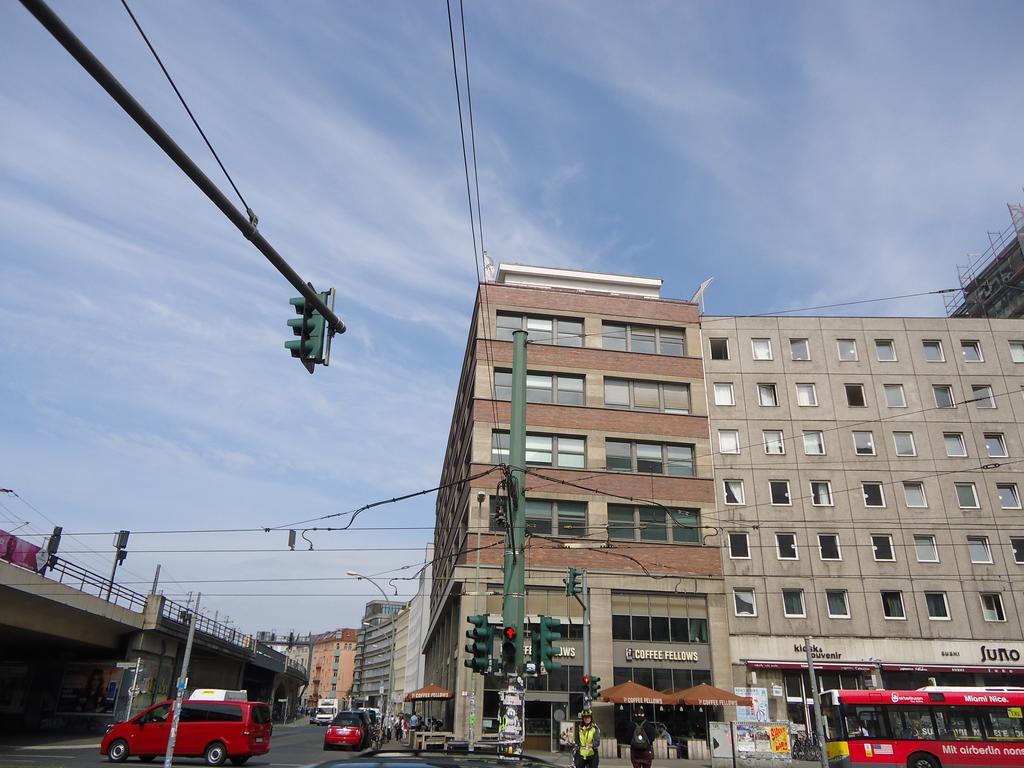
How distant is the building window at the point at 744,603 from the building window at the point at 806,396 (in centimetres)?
1046

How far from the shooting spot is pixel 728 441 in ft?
127

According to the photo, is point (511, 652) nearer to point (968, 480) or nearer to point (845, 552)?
point (845, 552)

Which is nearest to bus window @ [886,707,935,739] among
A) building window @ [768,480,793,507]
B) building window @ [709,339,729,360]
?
building window @ [768,480,793,507]

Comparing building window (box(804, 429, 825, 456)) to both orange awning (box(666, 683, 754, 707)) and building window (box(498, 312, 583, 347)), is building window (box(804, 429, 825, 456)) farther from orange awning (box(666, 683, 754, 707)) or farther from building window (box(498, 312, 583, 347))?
orange awning (box(666, 683, 754, 707))

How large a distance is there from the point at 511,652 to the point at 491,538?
20.9 meters

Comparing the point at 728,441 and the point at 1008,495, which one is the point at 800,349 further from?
the point at 1008,495

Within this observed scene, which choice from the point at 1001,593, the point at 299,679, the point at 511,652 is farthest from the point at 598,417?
the point at 299,679

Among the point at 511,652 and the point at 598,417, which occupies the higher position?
the point at 598,417

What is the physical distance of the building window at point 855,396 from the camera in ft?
129

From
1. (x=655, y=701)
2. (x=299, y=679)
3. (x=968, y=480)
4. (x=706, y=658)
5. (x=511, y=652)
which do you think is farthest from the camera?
(x=299, y=679)

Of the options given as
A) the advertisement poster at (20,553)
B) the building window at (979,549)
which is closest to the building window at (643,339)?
the building window at (979,549)

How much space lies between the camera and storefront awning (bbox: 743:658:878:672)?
3391 centimetres

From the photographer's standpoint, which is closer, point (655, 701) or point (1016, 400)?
point (655, 701)

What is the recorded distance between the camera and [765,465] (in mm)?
38125
